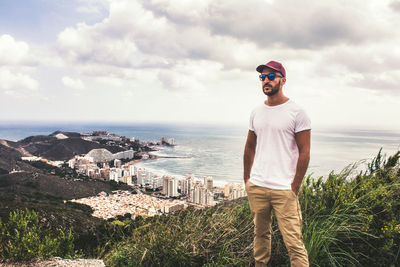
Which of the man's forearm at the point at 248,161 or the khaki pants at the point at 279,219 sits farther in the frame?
the man's forearm at the point at 248,161

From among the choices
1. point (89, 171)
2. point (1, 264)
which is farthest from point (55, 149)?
point (1, 264)

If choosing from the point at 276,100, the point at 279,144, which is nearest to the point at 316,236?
the point at 279,144

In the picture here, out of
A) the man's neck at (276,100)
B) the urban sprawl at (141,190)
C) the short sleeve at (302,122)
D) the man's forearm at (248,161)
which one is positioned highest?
the man's neck at (276,100)

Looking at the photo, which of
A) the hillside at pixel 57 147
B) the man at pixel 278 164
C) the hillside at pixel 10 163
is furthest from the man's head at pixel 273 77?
the hillside at pixel 57 147

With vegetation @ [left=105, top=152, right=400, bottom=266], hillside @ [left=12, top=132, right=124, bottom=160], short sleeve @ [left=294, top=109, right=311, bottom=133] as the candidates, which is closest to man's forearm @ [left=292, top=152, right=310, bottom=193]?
short sleeve @ [left=294, top=109, right=311, bottom=133]

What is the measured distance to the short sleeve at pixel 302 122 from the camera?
1388mm

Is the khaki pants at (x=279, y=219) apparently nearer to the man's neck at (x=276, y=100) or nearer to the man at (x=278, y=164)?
the man at (x=278, y=164)

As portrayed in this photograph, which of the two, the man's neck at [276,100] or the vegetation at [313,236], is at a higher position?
the man's neck at [276,100]

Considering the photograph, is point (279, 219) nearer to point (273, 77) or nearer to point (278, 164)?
point (278, 164)

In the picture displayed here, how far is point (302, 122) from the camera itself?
1396 millimetres

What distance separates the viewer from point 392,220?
5.61 ft

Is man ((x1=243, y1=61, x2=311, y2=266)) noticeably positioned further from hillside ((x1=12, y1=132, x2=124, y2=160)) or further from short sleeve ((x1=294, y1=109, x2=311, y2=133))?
hillside ((x1=12, y1=132, x2=124, y2=160))

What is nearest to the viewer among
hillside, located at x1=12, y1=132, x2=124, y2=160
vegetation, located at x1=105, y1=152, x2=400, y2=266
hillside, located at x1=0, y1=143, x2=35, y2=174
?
vegetation, located at x1=105, y1=152, x2=400, y2=266

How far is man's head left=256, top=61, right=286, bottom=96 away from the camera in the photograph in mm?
1515
